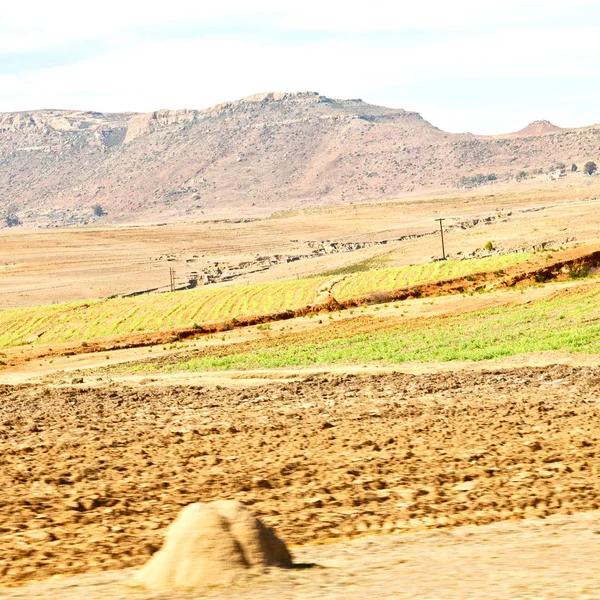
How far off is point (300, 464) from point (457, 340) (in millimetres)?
20508

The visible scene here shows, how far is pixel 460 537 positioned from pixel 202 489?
13.1ft

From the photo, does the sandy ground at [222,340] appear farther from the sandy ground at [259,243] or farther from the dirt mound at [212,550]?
the sandy ground at [259,243]

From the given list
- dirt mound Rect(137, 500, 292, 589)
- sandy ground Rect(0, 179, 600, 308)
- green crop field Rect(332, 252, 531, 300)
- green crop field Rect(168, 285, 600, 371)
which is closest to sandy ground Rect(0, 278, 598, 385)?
green crop field Rect(168, 285, 600, 371)

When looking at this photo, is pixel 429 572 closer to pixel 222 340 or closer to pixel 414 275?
pixel 222 340

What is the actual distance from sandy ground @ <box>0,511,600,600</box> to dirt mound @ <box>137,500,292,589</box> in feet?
0.60

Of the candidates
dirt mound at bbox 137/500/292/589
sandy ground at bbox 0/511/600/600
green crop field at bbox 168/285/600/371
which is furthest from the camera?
green crop field at bbox 168/285/600/371

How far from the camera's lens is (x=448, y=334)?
36.8 meters

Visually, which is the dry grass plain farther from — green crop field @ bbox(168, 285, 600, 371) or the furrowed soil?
green crop field @ bbox(168, 285, 600, 371)

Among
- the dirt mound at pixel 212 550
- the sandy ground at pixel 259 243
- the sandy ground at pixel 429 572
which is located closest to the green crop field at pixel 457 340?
the sandy ground at pixel 429 572

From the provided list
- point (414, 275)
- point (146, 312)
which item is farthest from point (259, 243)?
point (146, 312)

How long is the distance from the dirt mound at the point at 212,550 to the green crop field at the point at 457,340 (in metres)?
20.0

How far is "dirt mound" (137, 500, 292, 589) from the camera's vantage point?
888cm

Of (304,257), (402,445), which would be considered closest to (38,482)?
(402,445)

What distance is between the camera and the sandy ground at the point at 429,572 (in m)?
8.40
